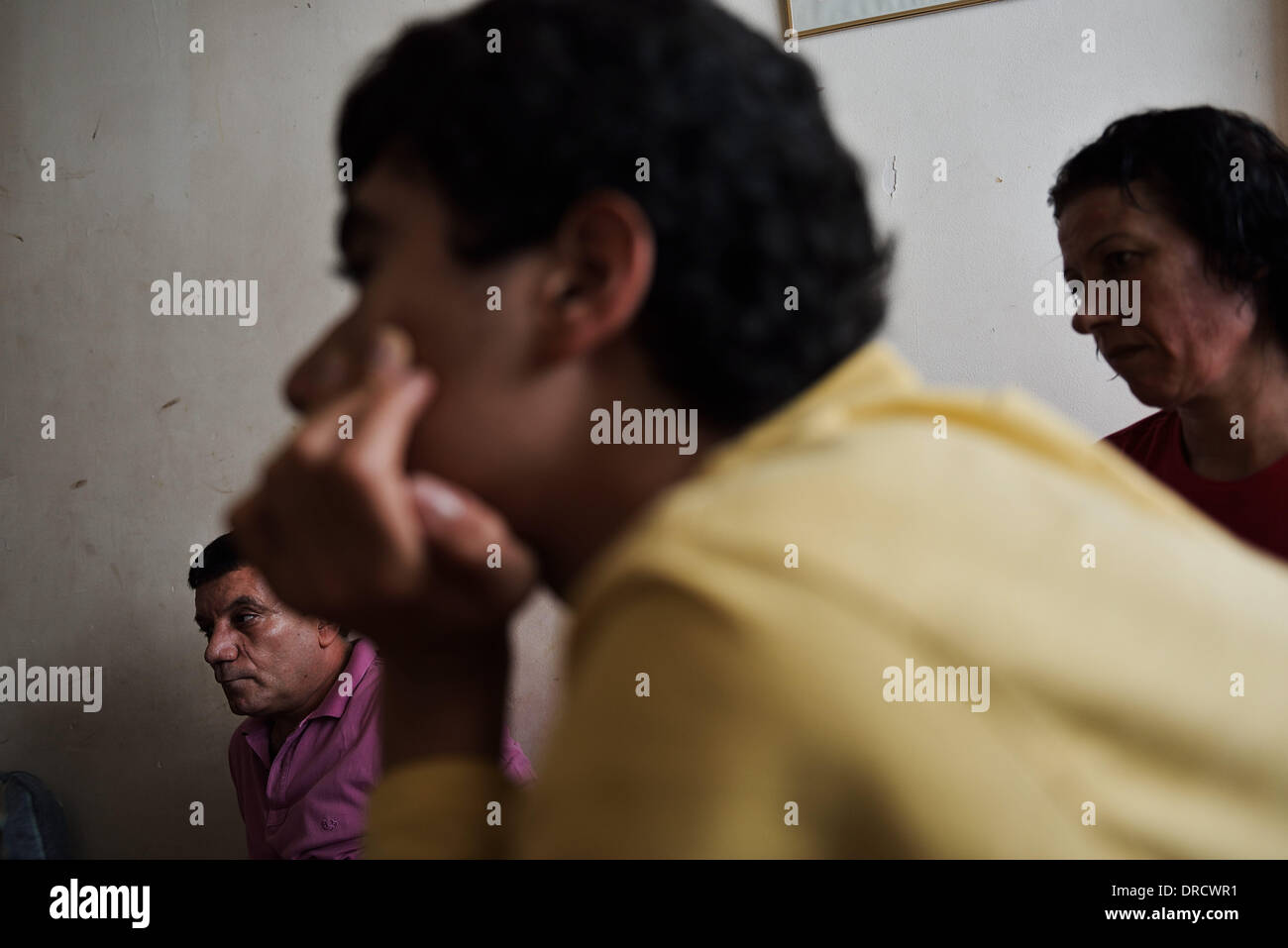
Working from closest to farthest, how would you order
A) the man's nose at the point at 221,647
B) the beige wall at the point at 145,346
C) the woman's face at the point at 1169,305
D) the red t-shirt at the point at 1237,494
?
the red t-shirt at the point at 1237,494, the woman's face at the point at 1169,305, the man's nose at the point at 221,647, the beige wall at the point at 145,346

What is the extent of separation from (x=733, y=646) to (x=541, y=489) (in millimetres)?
226

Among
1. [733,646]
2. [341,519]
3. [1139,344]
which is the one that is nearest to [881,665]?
[733,646]

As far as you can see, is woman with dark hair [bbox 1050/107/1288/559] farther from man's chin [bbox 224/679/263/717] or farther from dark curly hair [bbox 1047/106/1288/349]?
man's chin [bbox 224/679/263/717]

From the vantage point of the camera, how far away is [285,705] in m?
2.10

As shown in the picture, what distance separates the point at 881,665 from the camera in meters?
0.38

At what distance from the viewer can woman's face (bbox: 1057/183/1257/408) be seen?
1380mm

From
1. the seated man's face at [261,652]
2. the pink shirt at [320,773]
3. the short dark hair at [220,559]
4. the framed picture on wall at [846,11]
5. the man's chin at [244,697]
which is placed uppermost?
the framed picture on wall at [846,11]

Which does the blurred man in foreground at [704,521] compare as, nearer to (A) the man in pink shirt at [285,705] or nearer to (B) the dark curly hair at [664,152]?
(B) the dark curly hair at [664,152]

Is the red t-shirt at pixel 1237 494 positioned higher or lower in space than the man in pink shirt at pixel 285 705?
higher

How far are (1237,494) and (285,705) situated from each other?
1.79 meters

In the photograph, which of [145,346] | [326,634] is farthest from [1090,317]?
[145,346]

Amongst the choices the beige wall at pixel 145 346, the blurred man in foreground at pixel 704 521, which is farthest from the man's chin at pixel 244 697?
the blurred man in foreground at pixel 704 521

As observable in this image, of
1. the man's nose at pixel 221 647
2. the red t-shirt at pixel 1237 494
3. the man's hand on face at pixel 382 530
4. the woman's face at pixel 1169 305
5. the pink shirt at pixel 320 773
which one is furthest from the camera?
the man's nose at pixel 221 647

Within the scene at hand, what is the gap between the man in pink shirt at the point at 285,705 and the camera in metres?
1.89
